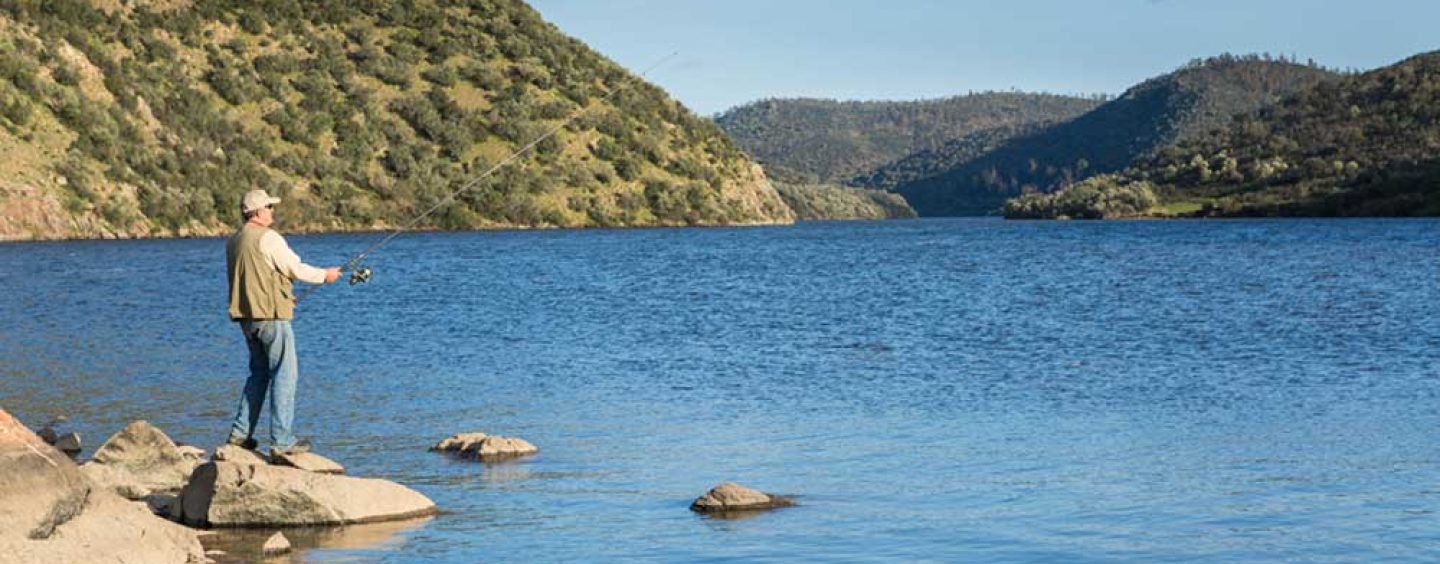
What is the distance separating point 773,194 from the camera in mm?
164750

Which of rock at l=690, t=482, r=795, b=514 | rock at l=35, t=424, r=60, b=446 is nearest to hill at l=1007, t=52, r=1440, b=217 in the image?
rock at l=35, t=424, r=60, b=446

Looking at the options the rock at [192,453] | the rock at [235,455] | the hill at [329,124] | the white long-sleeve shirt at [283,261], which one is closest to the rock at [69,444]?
the rock at [192,453]

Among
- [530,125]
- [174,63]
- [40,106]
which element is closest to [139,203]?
[40,106]

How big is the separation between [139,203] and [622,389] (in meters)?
83.9

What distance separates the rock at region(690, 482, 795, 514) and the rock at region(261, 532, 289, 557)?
345 cm

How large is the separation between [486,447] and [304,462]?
9.10 ft

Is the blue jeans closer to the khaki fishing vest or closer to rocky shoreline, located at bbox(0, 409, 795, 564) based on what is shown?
the khaki fishing vest

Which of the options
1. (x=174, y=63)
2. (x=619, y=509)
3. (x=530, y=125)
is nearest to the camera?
(x=619, y=509)

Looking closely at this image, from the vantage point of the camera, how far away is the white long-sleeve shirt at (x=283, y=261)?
613 inches

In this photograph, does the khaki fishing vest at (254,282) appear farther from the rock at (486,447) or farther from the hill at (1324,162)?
the hill at (1324,162)

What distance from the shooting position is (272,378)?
1611 cm

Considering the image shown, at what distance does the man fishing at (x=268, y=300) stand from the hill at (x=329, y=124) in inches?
3210

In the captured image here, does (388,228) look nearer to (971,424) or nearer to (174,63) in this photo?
(174,63)

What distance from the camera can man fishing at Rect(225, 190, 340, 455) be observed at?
1565 cm
